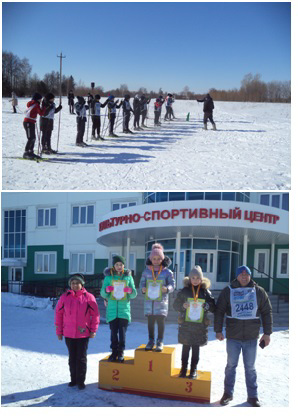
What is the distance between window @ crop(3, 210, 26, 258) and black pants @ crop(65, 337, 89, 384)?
12.2 meters

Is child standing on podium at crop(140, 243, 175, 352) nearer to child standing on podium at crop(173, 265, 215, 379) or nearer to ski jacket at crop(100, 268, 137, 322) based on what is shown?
ski jacket at crop(100, 268, 137, 322)

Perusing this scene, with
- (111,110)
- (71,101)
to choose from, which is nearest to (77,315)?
(71,101)

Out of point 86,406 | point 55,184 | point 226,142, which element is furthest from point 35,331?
point 226,142

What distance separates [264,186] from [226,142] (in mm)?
2582

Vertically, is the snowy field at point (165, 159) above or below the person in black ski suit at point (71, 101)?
below

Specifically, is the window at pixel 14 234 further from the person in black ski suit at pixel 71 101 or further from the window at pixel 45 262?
the person in black ski suit at pixel 71 101

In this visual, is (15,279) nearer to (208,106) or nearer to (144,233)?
(144,233)

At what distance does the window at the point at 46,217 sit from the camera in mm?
16078

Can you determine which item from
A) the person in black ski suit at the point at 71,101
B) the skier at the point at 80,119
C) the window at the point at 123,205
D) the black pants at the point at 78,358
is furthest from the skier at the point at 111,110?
the black pants at the point at 78,358

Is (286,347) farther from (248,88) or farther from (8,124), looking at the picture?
(8,124)

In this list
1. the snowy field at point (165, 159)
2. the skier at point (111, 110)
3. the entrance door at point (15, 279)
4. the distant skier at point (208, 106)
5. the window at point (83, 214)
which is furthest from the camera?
the entrance door at point (15, 279)

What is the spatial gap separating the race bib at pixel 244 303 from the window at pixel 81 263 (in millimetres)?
12396

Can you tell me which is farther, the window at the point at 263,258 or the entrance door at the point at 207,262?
the window at the point at 263,258

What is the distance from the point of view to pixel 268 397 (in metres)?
4.55
